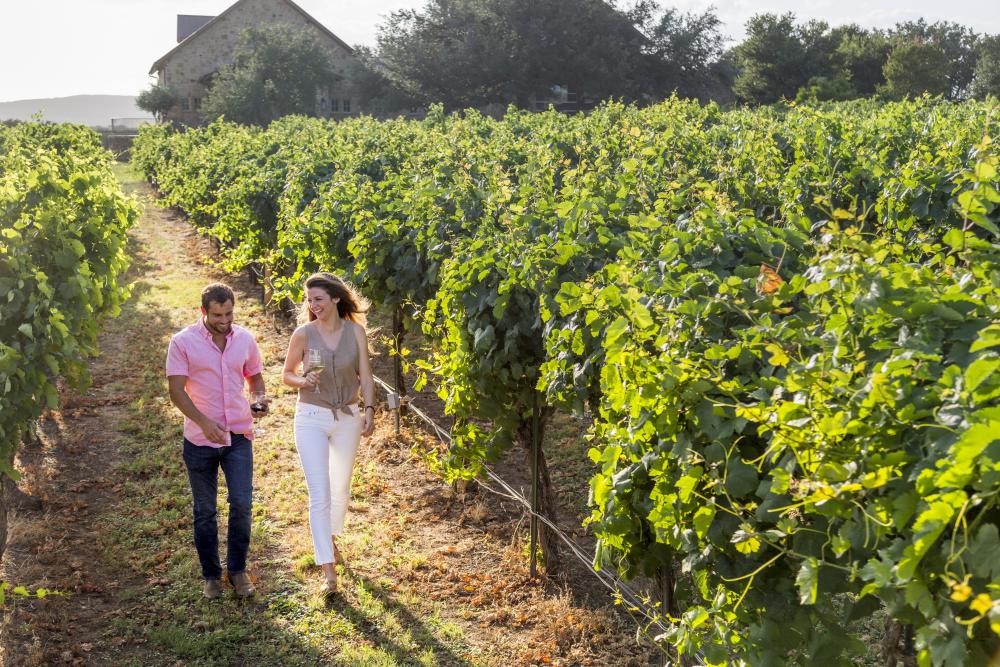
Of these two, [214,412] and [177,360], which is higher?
[177,360]

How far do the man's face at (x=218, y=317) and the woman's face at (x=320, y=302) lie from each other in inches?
18.7

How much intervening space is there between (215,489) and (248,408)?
0.53 m

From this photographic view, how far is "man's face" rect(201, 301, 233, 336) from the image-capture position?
5.79 m

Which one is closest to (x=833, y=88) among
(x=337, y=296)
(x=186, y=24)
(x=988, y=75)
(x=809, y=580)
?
(x=988, y=75)

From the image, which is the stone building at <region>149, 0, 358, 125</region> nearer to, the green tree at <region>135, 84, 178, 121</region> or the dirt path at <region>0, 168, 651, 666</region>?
the green tree at <region>135, 84, 178, 121</region>

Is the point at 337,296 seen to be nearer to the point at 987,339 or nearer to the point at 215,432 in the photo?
the point at 215,432

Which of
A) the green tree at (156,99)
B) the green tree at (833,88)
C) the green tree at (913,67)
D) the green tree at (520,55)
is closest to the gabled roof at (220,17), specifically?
the green tree at (156,99)

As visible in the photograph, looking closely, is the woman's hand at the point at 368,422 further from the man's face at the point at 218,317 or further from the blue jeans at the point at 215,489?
the man's face at the point at 218,317

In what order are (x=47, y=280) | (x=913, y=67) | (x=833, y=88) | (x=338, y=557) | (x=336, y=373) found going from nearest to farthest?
(x=336, y=373), (x=338, y=557), (x=47, y=280), (x=833, y=88), (x=913, y=67)

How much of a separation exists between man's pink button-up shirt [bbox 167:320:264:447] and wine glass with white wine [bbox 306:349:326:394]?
404mm

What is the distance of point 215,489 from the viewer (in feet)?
19.7

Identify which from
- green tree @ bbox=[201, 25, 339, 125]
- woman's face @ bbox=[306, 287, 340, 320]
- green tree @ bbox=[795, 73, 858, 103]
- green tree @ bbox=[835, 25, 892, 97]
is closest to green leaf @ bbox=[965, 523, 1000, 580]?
woman's face @ bbox=[306, 287, 340, 320]

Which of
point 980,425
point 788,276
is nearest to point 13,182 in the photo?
point 788,276

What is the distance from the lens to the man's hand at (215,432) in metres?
5.71
